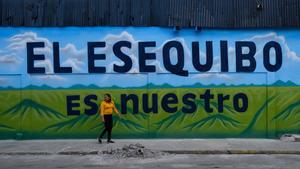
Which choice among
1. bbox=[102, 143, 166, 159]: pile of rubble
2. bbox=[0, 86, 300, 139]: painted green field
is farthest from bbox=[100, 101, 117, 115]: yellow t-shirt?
bbox=[102, 143, 166, 159]: pile of rubble

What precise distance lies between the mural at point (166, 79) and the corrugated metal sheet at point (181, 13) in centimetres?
29

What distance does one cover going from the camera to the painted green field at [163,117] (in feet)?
64.3

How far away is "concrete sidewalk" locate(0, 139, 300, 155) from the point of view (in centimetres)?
1670

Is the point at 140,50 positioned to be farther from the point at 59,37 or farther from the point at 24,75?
the point at 24,75

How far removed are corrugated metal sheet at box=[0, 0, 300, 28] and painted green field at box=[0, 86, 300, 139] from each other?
2.33 meters

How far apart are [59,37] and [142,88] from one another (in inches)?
136

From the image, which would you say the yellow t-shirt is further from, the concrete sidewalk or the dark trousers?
the concrete sidewalk

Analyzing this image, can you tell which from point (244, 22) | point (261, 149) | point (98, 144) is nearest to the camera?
point (261, 149)

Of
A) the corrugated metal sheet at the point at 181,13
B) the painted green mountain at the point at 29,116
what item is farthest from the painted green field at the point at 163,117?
the corrugated metal sheet at the point at 181,13

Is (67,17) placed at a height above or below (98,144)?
above

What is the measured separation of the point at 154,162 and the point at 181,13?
21.7 feet

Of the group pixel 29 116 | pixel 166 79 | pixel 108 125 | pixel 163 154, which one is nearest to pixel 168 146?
pixel 163 154

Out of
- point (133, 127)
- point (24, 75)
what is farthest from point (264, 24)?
point (24, 75)

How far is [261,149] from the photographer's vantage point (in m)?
17.0
